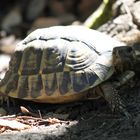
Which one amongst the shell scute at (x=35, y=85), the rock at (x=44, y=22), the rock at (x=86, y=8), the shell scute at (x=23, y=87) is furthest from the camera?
the rock at (x=86, y=8)

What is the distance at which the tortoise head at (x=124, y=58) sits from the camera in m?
5.14

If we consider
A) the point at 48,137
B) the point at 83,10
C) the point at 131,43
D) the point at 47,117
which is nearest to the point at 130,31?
the point at 131,43

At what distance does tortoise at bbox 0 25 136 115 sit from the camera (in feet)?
16.4

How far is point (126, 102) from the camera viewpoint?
500 cm

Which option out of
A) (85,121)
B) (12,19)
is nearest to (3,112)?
(85,121)

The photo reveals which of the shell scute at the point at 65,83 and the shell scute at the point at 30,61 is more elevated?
the shell scute at the point at 30,61

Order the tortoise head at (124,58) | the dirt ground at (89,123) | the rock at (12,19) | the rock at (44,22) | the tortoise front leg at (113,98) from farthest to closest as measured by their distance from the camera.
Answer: the rock at (12,19) < the rock at (44,22) < the tortoise head at (124,58) < the tortoise front leg at (113,98) < the dirt ground at (89,123)

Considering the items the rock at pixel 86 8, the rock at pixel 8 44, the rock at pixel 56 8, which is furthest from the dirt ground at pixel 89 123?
the rock at pixel 56 8

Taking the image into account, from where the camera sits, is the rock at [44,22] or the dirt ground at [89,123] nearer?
the dirt ground at [89,123]

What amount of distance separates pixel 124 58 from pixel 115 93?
0.47 metres

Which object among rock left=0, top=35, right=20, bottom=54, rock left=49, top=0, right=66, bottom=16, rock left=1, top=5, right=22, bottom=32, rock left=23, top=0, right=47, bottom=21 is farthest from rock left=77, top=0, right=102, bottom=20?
rock left=0, top=35, right=20, bottom=54

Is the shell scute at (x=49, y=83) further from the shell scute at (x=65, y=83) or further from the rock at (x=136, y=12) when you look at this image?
the rock at (x=136, y=12)

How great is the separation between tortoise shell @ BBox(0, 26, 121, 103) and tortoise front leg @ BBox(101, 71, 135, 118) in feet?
0.33

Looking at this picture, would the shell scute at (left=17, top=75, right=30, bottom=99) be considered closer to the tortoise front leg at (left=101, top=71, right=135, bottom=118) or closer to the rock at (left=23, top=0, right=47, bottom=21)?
the tortoise front leg at (left=101, top=71, right=135, bottom=118)
